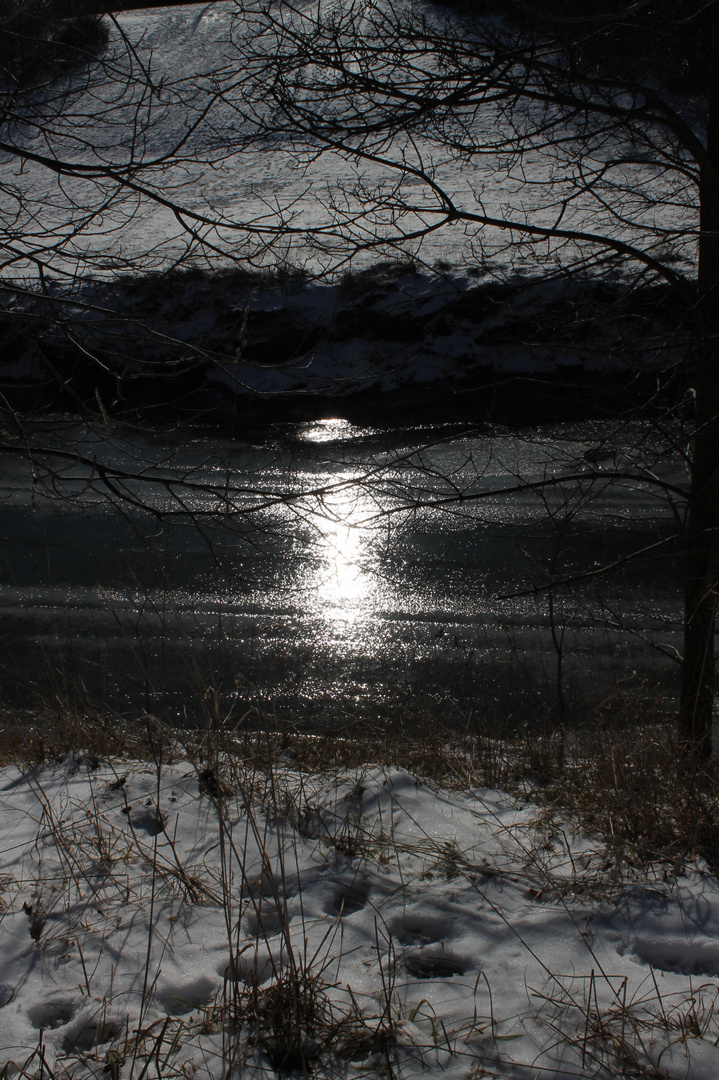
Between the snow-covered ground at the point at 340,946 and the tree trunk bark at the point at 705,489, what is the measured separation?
1369 mm

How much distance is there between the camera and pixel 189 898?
238cm

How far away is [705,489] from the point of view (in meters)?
3.80

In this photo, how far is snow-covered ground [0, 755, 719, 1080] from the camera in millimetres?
1806

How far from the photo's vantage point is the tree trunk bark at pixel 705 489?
365cm

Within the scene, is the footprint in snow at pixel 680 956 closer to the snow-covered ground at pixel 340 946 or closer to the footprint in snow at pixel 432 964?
the snow-covered ground at pixel 340 946

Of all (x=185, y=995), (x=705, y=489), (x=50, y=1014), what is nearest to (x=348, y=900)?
(x=185, y=995)

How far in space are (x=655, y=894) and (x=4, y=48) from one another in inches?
164

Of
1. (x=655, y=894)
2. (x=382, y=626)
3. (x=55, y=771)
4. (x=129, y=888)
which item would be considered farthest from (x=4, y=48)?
(x=382, y=626)

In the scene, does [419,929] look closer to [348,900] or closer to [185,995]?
[348,900]

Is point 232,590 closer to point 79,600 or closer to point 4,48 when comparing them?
point 79,600

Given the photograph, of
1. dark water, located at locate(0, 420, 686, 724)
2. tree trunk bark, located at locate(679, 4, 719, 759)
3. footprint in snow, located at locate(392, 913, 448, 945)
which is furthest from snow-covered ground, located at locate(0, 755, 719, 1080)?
dark water, located at locate(0, 420, 686, 724)

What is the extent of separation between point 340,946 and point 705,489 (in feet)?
8.86

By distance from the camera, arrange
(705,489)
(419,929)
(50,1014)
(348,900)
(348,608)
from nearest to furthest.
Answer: (50,1014) → (419,929) → (348,900) → (705,489) → (348,608)

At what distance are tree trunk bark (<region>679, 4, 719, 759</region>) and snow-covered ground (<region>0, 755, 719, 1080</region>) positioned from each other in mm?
1369
